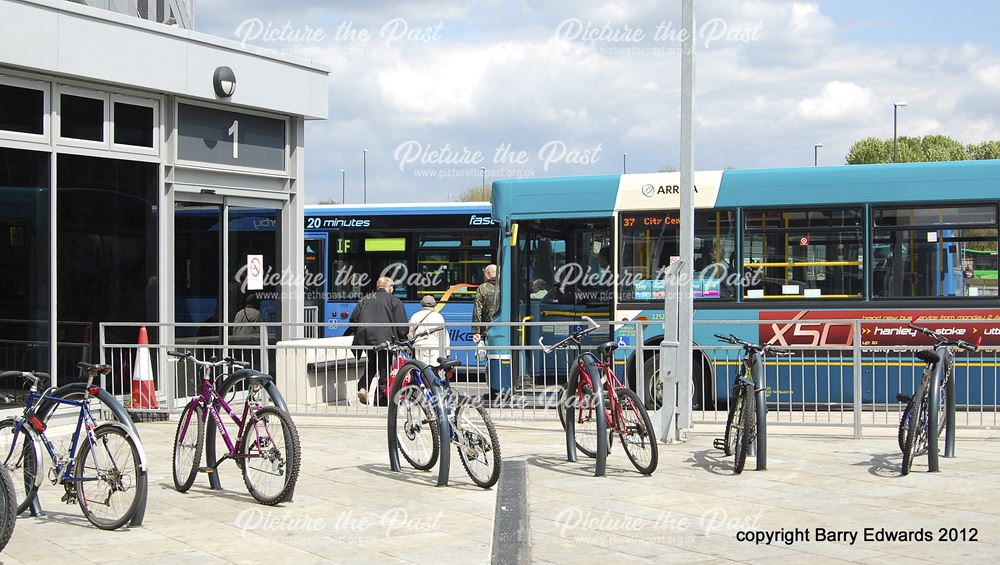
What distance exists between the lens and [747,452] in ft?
30.2

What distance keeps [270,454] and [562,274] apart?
7849mm

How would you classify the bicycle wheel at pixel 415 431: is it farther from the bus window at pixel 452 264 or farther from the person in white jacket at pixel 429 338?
the bus window at pixel 452 264

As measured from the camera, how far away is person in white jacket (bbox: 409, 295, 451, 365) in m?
12.2

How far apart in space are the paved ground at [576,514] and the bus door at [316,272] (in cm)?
1185

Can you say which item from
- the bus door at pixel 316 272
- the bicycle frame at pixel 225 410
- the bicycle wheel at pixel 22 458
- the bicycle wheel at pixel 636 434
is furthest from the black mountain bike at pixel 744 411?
the bus door at pixel 316 272

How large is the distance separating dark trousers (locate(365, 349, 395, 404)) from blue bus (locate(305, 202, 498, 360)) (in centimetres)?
698

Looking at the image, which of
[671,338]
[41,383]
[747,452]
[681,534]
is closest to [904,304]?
[671,338]

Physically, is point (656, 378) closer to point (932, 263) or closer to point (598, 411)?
point (932, 263)

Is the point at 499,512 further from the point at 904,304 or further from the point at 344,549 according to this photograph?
the point at 904,304

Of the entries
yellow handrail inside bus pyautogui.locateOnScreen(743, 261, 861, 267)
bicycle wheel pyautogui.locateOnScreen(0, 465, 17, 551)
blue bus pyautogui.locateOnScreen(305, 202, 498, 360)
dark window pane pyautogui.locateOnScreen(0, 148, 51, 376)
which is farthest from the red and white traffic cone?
blue bus pyautogui.locateOnScreen(305, 202, 498, 360)

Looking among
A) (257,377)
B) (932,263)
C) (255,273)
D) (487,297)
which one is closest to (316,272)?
(487,297)

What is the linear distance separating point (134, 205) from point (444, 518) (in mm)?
7080

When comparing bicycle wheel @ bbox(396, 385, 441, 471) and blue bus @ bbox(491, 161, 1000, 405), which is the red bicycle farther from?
blue bus @ bbox(491, 161, 1000, 405)

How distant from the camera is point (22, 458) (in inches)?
275
